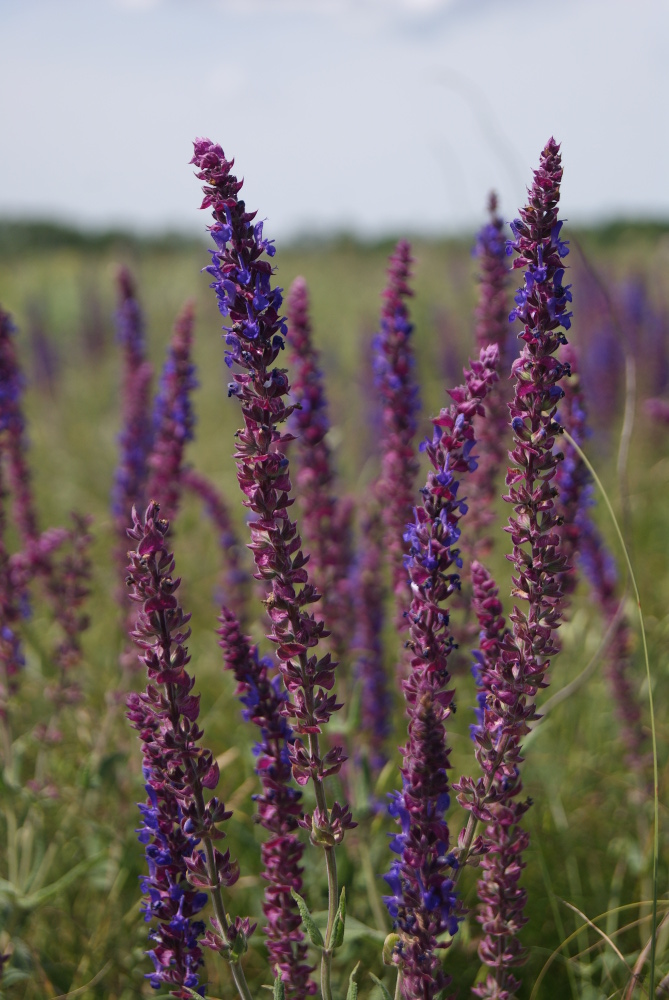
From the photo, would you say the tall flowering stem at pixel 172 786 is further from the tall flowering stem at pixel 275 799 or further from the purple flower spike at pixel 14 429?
the purple flower spike at pixel 14 429

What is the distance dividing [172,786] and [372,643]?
225 cm

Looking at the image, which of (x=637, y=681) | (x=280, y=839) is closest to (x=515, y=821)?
(x=280, y=839)

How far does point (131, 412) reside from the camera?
172 inches

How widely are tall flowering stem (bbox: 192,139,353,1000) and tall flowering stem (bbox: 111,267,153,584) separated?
2477mm

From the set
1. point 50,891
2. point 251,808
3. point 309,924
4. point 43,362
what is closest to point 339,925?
point 309,924

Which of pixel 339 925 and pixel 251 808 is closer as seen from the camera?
pixel 339 925

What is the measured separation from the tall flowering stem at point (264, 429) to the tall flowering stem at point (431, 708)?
0.17 metres

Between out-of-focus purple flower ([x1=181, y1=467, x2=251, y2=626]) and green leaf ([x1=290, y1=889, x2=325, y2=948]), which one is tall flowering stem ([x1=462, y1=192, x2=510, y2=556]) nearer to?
out-of-focus purple flower ([x1=181, y1=467, x2=251, y2=626])

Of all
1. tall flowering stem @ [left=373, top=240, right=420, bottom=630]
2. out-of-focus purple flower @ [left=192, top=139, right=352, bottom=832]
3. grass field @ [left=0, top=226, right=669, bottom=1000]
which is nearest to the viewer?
out-of-focus purple flower @ [left=192, top=139, right=352, bottom=832]

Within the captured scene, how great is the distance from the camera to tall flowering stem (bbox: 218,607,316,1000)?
212cm

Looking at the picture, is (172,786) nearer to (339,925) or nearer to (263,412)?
(339,925)

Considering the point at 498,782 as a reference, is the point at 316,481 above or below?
above

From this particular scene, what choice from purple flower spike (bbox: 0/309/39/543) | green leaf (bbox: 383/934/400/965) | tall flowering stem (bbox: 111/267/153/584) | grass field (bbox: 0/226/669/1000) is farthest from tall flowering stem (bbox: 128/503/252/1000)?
tall flowering stem (bbox: 111/267/153/584)

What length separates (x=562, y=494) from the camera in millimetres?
2936
